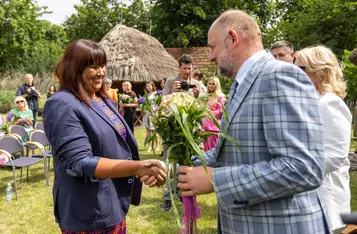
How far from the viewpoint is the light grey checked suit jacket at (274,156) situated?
1.33 meters

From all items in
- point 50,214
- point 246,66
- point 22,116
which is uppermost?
point 246,66

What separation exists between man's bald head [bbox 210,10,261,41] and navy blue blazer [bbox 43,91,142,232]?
1.00 metres

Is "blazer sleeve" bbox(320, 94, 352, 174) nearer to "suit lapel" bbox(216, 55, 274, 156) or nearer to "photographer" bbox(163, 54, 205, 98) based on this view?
"suit lapel" bbox(216, 55, 274, 156)

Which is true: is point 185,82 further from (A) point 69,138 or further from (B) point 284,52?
(A) point 69,138

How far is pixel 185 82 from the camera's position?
16.6ft

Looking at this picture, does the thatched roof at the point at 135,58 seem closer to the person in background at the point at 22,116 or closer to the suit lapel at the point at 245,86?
the person in background at the point at 22,116

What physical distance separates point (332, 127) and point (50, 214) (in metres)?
4.51

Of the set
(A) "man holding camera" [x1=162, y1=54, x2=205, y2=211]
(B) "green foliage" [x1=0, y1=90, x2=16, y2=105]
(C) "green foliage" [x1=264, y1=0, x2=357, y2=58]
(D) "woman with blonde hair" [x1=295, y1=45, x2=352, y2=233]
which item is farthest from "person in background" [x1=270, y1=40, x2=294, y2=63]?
(B) "green foliage" [x1=0, y1=90, x2=16, y2=105]

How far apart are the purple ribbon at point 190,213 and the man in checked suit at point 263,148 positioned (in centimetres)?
19

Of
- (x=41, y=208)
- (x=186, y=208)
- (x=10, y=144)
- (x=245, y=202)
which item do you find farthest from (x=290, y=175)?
(x=10, y=144)

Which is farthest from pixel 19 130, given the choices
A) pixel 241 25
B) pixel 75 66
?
pixel 241 25

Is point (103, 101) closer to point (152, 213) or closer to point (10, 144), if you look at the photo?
point (152, 213)

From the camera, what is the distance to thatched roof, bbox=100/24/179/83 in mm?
18234

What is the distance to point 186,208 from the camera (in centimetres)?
178
